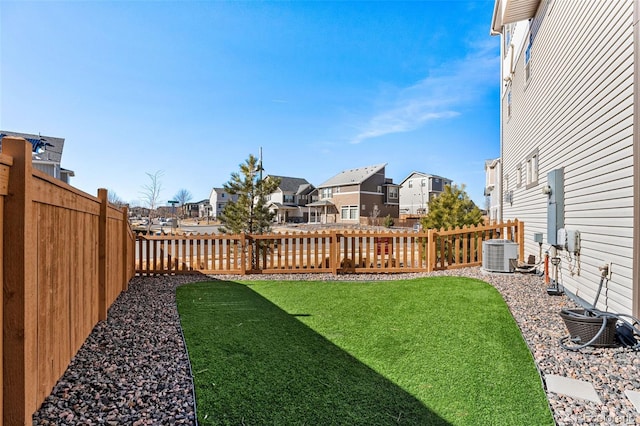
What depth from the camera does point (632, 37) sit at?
406 cm

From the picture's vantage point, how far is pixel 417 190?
47.2m

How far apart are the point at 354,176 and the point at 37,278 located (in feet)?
135

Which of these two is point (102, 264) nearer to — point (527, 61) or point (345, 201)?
point (527, 61)

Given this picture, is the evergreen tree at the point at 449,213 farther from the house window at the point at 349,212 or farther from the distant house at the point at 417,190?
the distant house at the point at 417,190

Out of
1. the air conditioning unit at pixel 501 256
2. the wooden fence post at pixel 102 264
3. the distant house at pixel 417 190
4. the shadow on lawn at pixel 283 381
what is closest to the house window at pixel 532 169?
the air conditioning unit at pixel 501 256

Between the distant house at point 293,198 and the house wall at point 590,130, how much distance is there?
4075 cm

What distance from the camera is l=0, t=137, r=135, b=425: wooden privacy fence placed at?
184 centimetres

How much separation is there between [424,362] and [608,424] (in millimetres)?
1397

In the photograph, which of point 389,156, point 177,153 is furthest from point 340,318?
point 389,156

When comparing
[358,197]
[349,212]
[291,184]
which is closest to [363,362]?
[358,197]

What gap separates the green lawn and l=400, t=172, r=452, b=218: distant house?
40087 mm

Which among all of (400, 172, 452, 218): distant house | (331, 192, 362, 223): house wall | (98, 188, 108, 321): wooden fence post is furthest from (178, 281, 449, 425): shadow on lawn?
(400, 172, 452, 218): distant house

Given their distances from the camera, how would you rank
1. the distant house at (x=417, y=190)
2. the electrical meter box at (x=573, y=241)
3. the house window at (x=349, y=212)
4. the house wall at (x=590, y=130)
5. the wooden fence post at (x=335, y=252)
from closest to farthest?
the house wall at (x=590, y=130)
the electrical meter box at (x=573, y=241)
the wooden fence post at (x=335, y=252)
the house window at (x=349, y=212)
the distant house at (x=417, y=190)

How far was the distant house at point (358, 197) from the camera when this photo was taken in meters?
41.2
